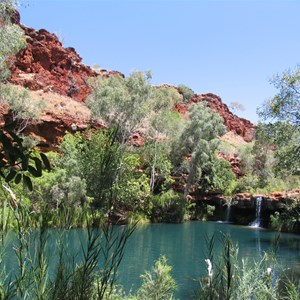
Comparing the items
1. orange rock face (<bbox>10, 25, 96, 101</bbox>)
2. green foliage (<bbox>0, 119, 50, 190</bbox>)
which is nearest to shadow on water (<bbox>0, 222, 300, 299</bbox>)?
green foliage (<bbox>0, 119, 50, 190</bbox>)

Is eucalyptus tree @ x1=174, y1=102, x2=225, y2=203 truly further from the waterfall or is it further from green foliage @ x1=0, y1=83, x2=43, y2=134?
green foliage @ x1=0, y1=83, x2=43, y2=134

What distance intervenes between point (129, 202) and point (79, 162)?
502 cm

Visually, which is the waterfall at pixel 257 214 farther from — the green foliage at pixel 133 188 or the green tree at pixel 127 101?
the green tree at pixel 127 101

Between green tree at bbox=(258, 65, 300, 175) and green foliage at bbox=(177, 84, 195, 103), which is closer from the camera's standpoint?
green tree at bbox=(258, 65, 300, 175)

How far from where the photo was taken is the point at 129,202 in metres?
27.5

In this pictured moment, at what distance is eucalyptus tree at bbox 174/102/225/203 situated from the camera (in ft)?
102

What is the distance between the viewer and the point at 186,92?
6225 centimetres

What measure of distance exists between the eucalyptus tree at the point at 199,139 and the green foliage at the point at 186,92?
96.0ft

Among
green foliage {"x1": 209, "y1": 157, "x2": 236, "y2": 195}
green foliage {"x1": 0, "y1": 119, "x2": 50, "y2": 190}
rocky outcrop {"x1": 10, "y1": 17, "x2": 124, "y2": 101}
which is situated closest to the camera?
green foliage {"x1": 0, "y1": 119, "x2": 50, "y2": 190}

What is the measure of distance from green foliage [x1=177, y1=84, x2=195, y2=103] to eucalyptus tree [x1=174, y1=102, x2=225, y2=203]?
29.3 metres

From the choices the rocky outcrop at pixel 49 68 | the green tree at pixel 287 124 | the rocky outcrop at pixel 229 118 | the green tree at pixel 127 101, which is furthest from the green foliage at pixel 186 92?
the green tree at pixel 287 124

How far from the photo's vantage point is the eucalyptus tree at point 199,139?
31031 mm

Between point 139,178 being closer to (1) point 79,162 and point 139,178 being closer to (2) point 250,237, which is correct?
(1) point 79,162

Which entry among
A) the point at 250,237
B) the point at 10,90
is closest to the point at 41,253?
the point at 250,237
